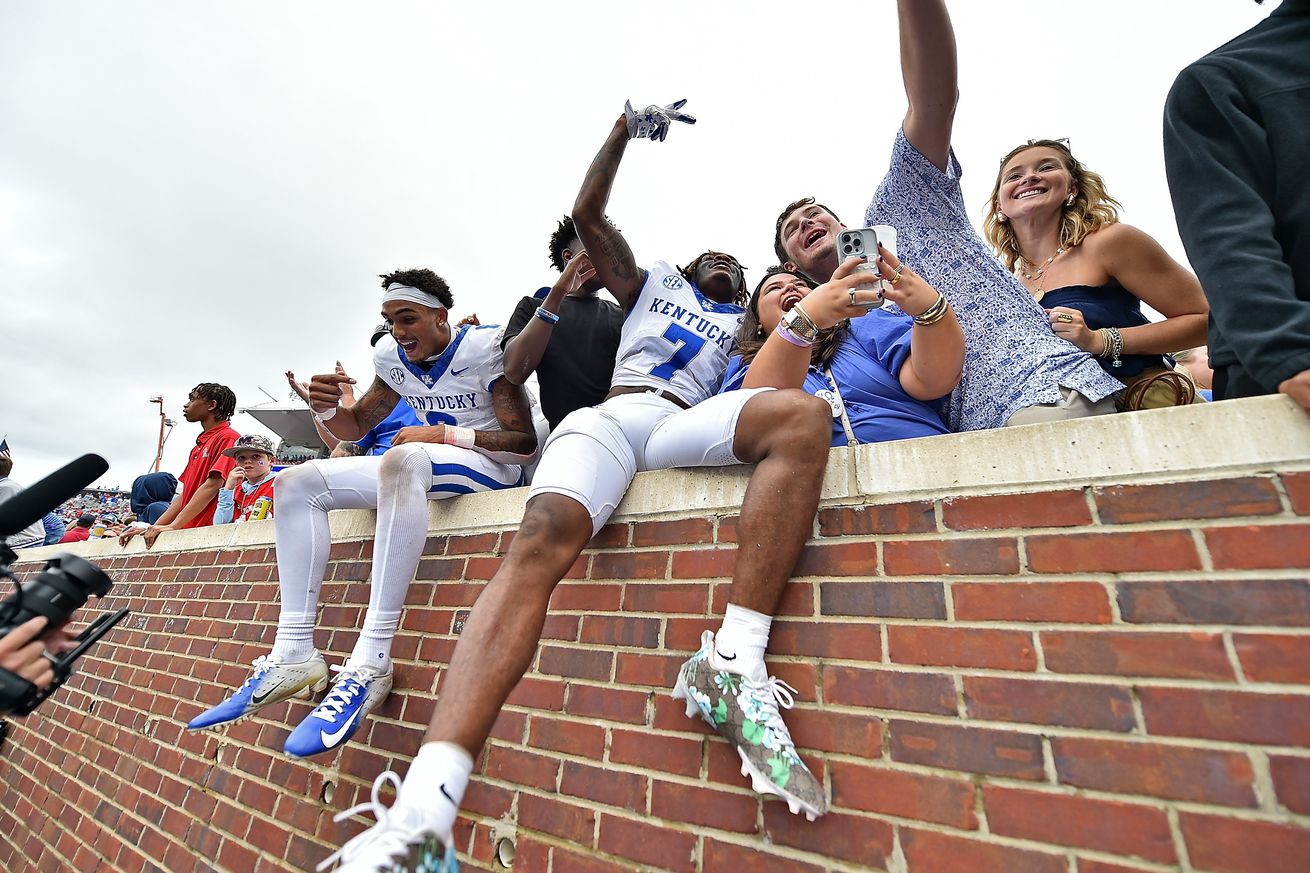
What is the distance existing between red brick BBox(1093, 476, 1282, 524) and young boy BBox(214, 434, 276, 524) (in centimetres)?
399

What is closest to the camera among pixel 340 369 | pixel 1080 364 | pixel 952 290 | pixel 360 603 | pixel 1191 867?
pixel 1191 867

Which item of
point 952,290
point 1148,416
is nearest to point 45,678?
point 1148,416

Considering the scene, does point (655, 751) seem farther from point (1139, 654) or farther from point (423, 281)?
point (423, 281)

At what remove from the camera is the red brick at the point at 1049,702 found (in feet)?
3.89

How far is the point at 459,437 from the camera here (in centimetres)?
268

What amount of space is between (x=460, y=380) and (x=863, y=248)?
1997 mm

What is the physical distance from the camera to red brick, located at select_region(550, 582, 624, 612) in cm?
195

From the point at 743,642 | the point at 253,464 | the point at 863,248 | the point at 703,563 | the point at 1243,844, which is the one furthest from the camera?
the point at 253,464

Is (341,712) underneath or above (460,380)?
underneath

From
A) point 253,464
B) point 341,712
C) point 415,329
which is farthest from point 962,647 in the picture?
point 253,464

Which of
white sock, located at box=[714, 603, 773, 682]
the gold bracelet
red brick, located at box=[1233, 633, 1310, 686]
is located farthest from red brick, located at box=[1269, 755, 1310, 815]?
the gold bracelet

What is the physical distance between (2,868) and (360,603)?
372 centimetres

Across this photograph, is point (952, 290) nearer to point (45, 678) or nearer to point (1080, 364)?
point (1080, 364)

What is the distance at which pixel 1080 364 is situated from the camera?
5.76 feet
